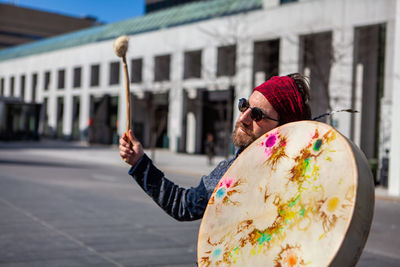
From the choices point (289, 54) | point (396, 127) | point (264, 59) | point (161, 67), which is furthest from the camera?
point (161, 67)

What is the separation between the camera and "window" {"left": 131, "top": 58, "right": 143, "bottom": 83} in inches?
1716

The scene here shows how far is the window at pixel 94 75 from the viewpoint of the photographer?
49.4 metres

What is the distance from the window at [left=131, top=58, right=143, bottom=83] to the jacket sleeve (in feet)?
136

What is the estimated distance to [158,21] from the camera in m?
43.5

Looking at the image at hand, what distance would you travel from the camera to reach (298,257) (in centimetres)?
167

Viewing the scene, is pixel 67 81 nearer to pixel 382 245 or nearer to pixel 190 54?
pixel 190 54

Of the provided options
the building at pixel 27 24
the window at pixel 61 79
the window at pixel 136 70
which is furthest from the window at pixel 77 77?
the building at pixel 27 24

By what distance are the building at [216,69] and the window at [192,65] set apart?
78 mm

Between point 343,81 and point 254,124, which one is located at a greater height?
point 343,81

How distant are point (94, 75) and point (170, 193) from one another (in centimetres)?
4867

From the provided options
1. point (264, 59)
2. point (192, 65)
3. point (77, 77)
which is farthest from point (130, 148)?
point (77, 77)

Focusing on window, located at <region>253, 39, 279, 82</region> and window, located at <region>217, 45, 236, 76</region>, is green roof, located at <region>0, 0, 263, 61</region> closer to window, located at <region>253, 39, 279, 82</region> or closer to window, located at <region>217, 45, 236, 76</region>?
window, located at <region>217, 45, 236, 76</region>

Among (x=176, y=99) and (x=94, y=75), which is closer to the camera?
(x=176, y=99)

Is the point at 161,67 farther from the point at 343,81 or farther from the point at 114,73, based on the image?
the point at 343,81
